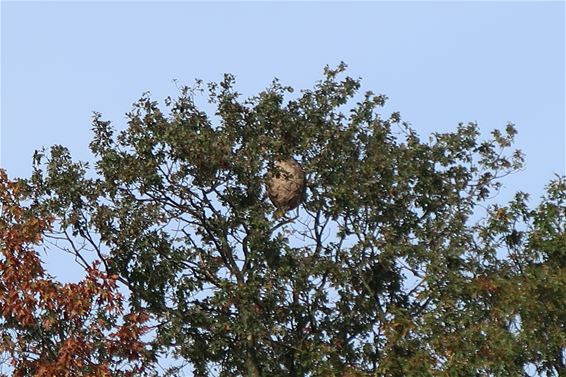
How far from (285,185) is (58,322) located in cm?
546

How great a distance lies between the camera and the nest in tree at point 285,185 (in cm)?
2592

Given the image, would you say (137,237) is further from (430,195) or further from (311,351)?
(430,195)

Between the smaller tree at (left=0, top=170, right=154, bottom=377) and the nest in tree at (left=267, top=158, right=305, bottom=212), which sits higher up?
the nest in tree at (left=267, top=158, right=305, bottom=212)

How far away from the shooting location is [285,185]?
25906 millimetres

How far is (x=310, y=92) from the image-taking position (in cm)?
2820

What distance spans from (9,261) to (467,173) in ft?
33.9

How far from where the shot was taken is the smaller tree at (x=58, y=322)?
22.4 metres

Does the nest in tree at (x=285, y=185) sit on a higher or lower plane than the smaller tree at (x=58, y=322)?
higher

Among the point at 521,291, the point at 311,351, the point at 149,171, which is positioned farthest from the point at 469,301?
the point at 149,171

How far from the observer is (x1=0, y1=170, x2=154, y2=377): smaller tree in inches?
882

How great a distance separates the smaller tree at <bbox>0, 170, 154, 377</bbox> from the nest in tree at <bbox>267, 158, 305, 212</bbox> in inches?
158

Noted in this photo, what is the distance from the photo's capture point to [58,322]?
2272cm

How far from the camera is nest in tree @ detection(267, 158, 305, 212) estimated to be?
25.9 m

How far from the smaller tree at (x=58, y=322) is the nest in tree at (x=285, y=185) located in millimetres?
4002
